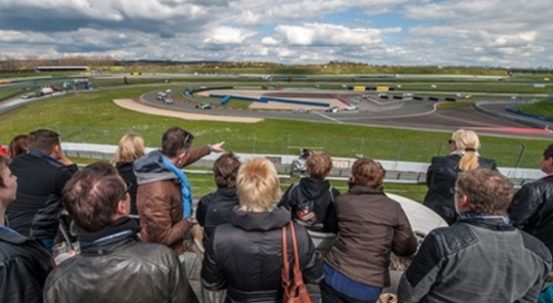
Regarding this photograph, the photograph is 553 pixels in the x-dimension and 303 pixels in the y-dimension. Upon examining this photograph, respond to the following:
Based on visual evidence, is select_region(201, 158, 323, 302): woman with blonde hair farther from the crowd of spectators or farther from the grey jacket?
the grey jacket

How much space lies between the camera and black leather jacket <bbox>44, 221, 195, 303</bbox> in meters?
2.06

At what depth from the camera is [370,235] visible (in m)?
3.12

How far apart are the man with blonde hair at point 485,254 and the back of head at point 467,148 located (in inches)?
84.2

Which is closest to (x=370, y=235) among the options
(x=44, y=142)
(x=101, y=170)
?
(x=101, y=170)

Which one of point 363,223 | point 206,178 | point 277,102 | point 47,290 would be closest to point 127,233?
point 47,290

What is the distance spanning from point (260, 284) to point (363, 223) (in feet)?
3.78

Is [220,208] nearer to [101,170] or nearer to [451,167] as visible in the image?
[101,170]

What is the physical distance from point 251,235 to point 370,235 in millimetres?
1262

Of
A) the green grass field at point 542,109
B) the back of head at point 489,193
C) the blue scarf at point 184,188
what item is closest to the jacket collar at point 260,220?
the blue scarf at point 184,188

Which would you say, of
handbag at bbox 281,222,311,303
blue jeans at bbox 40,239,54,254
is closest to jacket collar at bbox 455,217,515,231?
handbag at bbox 281,222,311,303

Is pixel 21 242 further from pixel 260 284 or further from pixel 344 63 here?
pixel 344 63

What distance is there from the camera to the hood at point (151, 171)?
331 centimetres

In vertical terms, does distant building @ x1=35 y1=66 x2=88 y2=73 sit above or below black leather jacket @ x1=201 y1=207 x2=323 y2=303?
below

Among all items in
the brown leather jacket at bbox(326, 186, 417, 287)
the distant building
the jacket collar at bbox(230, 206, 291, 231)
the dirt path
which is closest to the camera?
the jacket collar at bbox(230, 206, 291, 231)
